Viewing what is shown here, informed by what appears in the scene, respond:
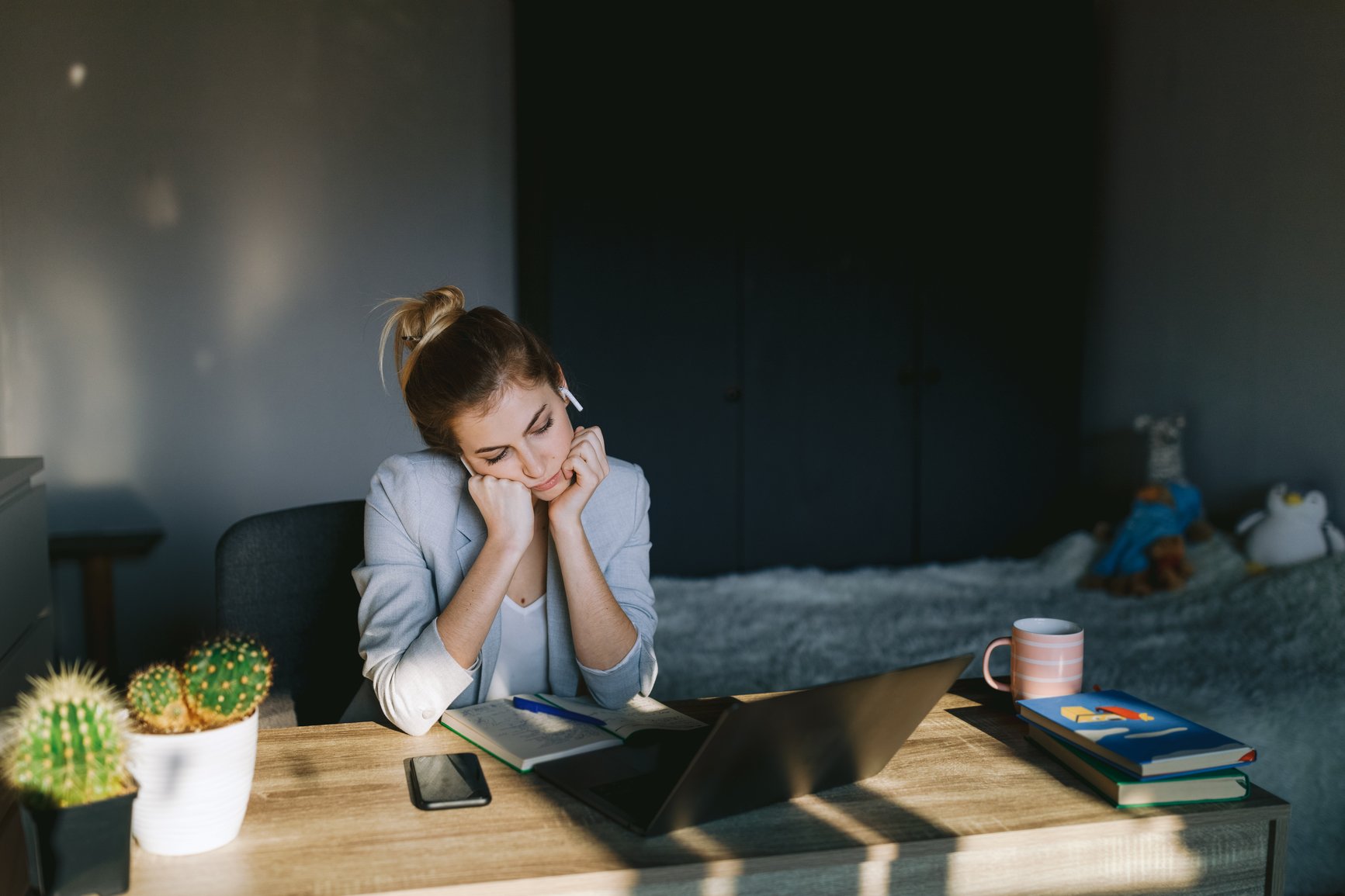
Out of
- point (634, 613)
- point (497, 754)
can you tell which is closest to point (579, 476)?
point (634, 613)

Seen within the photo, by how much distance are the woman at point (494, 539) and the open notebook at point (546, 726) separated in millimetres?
44

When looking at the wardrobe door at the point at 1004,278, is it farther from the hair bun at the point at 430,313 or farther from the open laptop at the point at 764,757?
the open laptop at the point at 764,757

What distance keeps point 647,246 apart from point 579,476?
186 cm

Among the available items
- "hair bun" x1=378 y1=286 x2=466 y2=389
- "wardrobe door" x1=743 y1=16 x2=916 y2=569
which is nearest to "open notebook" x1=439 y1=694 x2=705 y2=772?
"hair bun" x1=378 y1=286 x2=466 y2=389

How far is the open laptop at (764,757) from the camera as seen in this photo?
930 millimetres

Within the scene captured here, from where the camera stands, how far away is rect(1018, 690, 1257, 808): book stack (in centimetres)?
106

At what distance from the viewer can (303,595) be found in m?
1.66

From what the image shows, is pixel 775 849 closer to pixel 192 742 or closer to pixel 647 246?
pixel 192 742

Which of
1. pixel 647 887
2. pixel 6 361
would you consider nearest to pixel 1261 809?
pixel 647 887

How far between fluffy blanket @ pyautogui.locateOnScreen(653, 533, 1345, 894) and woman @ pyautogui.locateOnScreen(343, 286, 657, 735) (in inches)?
29.7

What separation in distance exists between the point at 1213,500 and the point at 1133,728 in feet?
7.57

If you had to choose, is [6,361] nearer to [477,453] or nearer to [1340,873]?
[477,453]

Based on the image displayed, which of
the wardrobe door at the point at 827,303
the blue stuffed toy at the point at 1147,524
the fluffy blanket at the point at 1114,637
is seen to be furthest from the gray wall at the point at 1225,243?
the wardrobe door at the point at 827,303

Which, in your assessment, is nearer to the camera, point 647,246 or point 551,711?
point 551,711
